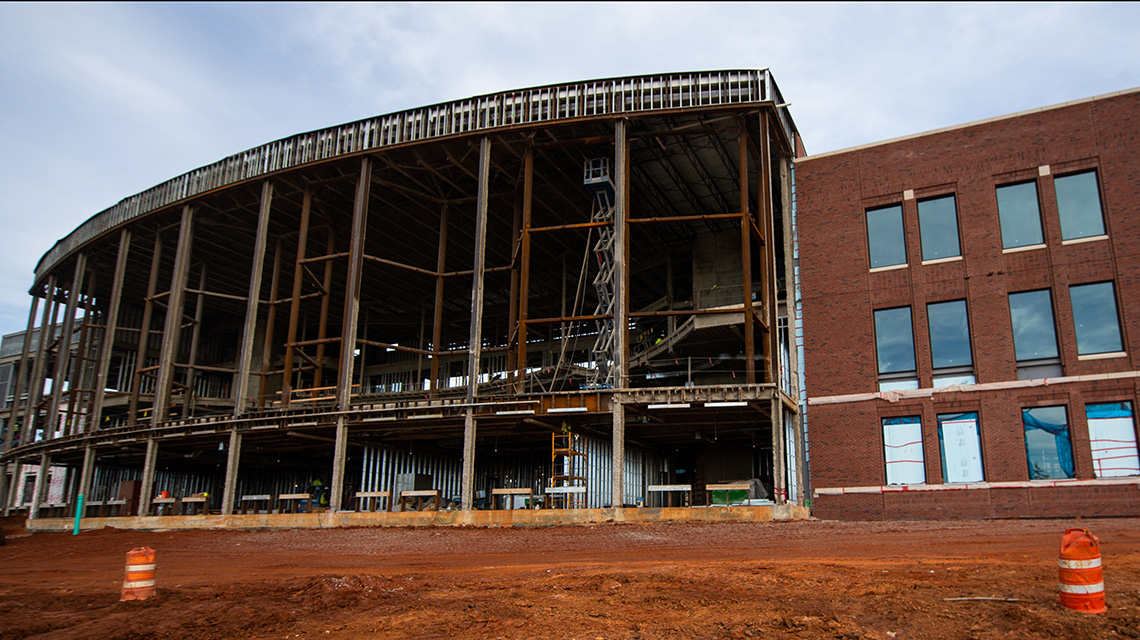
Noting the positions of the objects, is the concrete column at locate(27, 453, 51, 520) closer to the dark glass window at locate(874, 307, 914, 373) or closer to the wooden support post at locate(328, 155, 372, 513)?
the wooden support post at locate(328, 155, 372, 513)

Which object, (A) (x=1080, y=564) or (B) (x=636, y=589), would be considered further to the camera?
(B) (x=636, y=589)

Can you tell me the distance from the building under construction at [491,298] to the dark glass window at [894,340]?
118 inches

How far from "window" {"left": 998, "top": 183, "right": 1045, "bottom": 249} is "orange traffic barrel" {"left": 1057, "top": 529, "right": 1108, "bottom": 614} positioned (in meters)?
19.2

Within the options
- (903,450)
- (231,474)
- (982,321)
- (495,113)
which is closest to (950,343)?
(982,321)

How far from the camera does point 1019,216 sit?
1110 inches

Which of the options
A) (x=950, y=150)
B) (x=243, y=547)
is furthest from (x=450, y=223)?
(x=950, y=150)

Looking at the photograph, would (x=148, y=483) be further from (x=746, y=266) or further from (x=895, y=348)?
(x=895, y=348)

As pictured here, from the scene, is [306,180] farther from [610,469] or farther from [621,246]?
[610,469]

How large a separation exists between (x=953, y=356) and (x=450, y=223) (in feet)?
76.8

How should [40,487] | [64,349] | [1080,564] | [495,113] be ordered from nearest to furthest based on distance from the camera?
[1080,564], [495,113], [40,487], [64,349]

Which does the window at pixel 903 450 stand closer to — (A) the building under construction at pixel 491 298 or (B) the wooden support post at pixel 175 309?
(A) the building under construction at pixel 491 298

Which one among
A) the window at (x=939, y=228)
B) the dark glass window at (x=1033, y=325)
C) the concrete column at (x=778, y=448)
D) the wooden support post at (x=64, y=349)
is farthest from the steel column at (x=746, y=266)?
the wooden support post at (x=64, y=349)

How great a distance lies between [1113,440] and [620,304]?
15.3m

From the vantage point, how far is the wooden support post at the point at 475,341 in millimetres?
28594
